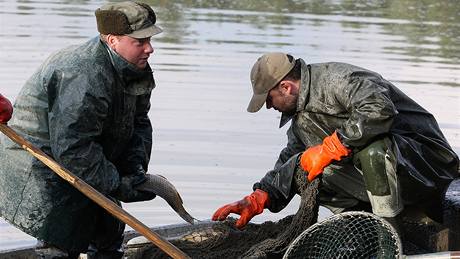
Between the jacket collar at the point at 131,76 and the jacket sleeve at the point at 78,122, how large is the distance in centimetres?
15

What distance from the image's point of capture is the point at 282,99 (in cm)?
639

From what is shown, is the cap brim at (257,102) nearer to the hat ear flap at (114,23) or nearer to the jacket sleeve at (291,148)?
the jacket sleeve at (291,148)

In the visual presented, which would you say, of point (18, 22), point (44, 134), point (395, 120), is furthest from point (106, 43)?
point (18, 22)

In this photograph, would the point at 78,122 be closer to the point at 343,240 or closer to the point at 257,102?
the point at 257,102

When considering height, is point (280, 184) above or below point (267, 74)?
below

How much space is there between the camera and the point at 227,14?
21.2m

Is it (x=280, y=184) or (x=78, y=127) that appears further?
(x=280, y=184)

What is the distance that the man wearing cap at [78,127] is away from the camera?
5684 millimetres

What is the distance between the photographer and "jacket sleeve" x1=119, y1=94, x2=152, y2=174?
634cm

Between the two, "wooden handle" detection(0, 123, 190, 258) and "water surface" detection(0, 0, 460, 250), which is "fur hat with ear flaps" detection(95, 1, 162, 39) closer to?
"wooden handle" detection(0, 123, 190, 258)

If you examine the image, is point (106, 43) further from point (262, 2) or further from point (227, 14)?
point (262, 2)

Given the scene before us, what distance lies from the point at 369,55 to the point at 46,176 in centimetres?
1130

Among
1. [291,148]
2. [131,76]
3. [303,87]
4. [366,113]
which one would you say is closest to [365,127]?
[366,113]

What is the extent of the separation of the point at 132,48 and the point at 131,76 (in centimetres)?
16
